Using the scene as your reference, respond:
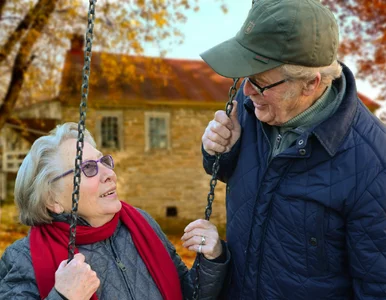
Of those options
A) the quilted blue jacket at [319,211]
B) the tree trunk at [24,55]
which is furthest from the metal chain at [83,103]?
the tree trunk at [24,55]

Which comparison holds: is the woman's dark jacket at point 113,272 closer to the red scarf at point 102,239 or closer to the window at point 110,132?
the red scarf at point 102,239

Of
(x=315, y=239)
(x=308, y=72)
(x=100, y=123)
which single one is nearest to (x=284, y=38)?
(x=308, y=72)

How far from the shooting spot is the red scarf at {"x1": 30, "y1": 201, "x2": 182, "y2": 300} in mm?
1858

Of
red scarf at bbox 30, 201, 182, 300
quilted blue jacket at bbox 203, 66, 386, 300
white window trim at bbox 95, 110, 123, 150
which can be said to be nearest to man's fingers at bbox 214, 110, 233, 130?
quilted blue jacket at bbox 203, 66, 386, 300

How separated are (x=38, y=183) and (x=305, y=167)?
122cm

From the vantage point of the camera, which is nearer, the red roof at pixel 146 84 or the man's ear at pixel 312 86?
the man's ear at pixel 312 86

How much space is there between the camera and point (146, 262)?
212 cm

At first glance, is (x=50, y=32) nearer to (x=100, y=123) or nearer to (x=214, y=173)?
(x=100, y=123)

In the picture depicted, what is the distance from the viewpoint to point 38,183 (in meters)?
1.97

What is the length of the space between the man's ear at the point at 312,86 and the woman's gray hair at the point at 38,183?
1.17 m

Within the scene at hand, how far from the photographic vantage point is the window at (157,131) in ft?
48.8

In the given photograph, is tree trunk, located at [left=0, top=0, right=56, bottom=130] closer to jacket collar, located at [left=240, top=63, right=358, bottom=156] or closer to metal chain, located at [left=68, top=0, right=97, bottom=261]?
metal chain, located at [left=68, top=0, right=97, bottom=261]

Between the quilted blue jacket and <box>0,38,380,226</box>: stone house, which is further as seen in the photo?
<box>0,38,380,226</box>: stone house

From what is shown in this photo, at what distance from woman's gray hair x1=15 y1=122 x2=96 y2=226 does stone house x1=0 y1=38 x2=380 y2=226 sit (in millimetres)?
11968
